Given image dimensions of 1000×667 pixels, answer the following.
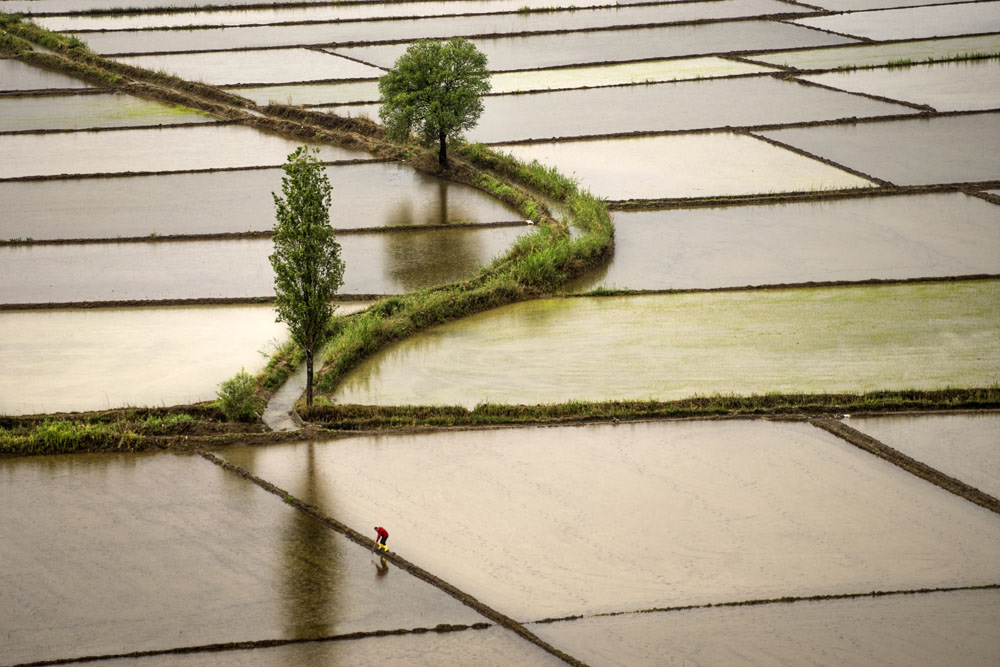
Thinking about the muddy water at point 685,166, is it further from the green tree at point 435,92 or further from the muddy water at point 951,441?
the muddy water at point 951,441

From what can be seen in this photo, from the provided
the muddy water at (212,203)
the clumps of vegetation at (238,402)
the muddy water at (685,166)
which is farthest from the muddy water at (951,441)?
the muddy water at (212,203)

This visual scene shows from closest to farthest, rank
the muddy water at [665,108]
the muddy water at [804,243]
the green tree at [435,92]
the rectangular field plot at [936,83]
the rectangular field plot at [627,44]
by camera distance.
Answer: the muddy water at [804,243] < the green tree at [435,92] < the muddy water at [665,108] < the rectangular field plot at [936,83] < the rectangular field plot at [627,44]

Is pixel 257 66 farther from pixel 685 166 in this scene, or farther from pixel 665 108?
pixel 685 166

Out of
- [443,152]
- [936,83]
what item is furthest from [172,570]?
[936,83]

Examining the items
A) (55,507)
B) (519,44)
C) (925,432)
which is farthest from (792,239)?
(519,44)

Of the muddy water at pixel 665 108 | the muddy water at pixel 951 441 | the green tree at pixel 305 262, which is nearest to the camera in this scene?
the muddy water at pixel 951 441

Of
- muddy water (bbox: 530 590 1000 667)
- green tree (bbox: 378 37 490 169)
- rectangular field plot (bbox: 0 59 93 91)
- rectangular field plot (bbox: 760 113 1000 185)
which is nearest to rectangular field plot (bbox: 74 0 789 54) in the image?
rectangular field plot (bbox: 0 59 93 91)
